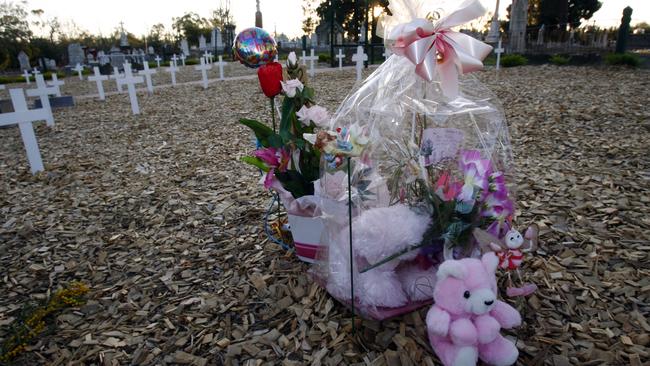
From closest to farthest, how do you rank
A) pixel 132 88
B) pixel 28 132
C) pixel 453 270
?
pixel 453 270, pixel 28 132, pixel 132 88

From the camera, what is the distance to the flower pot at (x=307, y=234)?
185 cm

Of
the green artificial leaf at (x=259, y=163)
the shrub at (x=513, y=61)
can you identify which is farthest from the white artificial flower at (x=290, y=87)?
the shrub at (x=513, y=61)

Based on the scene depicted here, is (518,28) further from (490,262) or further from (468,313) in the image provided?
(468,313)

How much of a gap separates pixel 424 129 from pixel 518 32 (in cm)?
1532

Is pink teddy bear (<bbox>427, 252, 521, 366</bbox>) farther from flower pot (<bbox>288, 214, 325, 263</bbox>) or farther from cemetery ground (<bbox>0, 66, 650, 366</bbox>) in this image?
flower pot (<bbox>288, 214, 325, 263</bbox>)

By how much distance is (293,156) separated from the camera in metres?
1.95

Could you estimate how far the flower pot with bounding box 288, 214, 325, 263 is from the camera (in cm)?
185

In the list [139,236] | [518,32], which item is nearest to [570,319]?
[139,236]

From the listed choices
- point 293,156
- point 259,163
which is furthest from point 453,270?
point 259,163

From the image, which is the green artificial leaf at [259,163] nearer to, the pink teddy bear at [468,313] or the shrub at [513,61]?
the pink teddy bear at [468,313]

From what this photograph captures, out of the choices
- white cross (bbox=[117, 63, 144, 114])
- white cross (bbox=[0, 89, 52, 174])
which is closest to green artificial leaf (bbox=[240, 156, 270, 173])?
white cross (bbox=[0, 89, 52, 174])

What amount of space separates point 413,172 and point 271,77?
81cm

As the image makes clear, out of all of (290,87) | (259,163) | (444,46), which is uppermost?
(444,46)

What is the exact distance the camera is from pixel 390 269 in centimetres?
157
